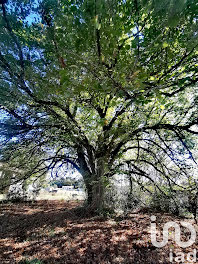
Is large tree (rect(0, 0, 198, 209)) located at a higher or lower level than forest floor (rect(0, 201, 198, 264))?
higher

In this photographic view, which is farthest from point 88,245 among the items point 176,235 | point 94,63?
point 94,63

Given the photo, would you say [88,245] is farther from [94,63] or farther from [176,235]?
[94,63]

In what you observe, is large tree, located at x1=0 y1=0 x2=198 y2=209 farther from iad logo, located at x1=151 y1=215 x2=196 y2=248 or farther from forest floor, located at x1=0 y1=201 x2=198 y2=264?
iad logo, located at x1=151 y1=215 x2=196 y2=248

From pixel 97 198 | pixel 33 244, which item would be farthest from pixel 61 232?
pixel 97 198

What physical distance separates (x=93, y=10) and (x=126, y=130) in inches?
153

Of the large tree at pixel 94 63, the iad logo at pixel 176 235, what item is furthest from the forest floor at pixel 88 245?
the large tree at pixel 94 63

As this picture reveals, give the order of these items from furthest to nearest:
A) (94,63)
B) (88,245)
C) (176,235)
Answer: (176,235), (88,245), (94,63)

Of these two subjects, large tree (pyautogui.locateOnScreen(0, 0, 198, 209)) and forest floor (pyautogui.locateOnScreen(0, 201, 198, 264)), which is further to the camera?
forest floor (pyautogui.locateOnScreen(0, 201, 198, 264))

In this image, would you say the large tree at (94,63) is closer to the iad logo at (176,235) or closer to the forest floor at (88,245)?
the forest floor at (88,245)

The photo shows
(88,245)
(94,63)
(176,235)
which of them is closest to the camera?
(94,63)

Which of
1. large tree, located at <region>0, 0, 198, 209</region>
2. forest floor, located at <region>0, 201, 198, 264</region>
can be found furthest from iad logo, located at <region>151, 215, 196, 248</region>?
large tree, located at <region>0, 0, 198, 209</region>

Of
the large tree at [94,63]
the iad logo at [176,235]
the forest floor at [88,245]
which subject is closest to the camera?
the large tree at [94,63]

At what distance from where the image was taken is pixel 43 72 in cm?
336

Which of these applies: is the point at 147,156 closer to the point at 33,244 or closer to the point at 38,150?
the point at 38,150
